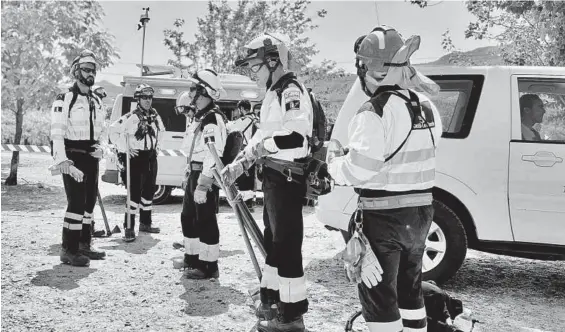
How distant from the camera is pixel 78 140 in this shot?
20.3ft

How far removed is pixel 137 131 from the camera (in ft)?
26.9

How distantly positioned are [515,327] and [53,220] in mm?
7042

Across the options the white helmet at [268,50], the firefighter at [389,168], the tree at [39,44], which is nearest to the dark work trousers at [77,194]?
the white helmet at [268,50]

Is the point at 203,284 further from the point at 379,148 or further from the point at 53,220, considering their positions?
the point at 53,220

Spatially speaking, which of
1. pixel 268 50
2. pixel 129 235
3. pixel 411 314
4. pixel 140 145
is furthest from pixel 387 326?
pixel 140 145

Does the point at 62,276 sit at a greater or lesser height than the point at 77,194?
lesser

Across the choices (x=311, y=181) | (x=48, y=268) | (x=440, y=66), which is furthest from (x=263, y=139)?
(x=48, y=268)

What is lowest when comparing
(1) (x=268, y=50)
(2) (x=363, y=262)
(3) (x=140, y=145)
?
(2) (x=363, y=262)

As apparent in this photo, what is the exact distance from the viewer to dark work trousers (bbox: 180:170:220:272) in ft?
18.7

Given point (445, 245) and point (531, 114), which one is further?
point (531, 114)

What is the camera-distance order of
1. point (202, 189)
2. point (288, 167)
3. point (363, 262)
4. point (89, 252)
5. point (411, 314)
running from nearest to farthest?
point (363, 262), point (411, 314), point (288, 167), point (202, 189), point (89, 252)

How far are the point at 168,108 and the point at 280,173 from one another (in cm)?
768

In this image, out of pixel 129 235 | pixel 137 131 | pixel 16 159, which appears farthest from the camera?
pixel 16 159

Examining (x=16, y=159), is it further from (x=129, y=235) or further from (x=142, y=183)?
(x=129, y=235)
